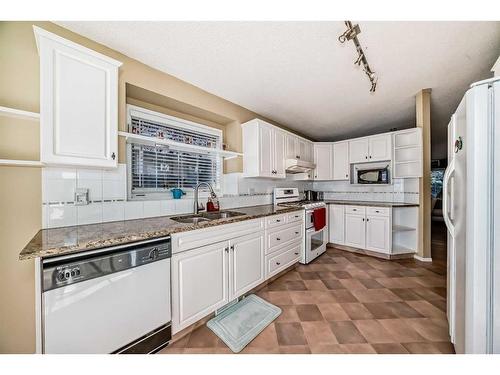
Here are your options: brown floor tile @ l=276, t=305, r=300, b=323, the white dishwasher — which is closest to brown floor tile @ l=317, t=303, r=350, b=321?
brown floor tile @ l=276, t=305, r=300, b=323

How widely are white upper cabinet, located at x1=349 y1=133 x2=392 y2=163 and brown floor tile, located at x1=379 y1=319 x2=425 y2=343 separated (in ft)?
8.68

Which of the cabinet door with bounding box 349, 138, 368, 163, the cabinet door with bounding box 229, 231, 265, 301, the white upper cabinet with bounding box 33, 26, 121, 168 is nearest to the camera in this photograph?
the white upper cabinet with bounding box 33, 26, 121, 168

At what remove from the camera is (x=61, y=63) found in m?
1.18

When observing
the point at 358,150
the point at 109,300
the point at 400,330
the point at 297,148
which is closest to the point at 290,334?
the point at 400,330

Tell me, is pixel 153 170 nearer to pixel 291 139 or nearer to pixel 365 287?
pixel 291 139

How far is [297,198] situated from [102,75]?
10.5 feet

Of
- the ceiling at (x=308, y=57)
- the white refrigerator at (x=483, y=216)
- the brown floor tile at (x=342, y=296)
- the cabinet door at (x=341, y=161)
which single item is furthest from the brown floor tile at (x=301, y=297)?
the cabinet door at (x=341, y=161)

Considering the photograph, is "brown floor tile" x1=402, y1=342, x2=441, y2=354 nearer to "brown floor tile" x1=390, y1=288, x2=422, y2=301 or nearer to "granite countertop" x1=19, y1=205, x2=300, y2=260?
"brown floor tile" x1=390, y1=288, x2=422, y2=301

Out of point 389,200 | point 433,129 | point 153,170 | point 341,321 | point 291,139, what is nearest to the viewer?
point 341,321

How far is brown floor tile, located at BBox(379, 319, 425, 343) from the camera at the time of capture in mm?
1396
